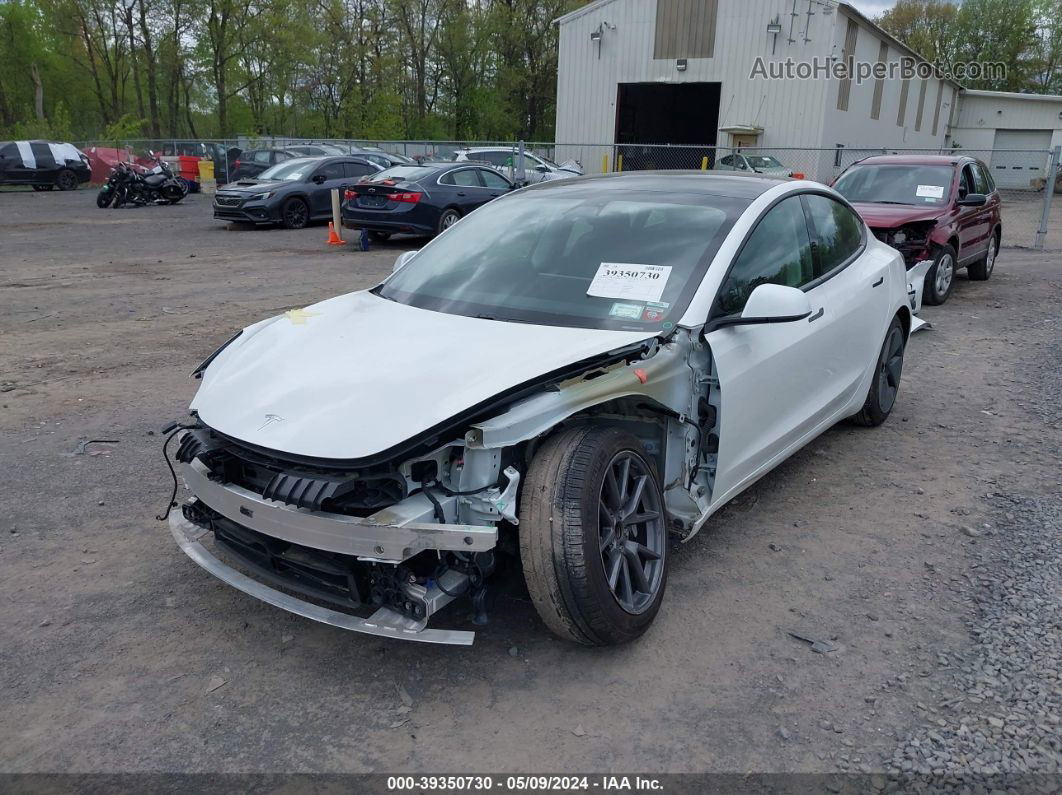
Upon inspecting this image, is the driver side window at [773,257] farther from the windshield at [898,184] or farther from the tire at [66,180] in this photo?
the tire at [66,180]

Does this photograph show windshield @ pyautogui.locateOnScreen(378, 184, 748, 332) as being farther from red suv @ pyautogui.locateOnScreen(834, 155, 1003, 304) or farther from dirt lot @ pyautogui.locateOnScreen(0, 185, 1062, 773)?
red suv @ pyautogui.locateOnScreen(834, 155, 1003, 304)

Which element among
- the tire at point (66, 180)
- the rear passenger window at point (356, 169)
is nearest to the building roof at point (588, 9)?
the rear passenger window at point (356, 169)

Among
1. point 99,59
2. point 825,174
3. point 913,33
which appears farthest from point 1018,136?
point 99,59

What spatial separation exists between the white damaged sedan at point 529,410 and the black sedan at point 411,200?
10.4m

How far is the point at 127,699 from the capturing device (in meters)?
2.81

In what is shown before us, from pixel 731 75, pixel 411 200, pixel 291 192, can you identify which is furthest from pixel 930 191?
pixel 731 75

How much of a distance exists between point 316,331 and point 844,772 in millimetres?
2616

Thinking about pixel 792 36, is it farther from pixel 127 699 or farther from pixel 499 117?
pixel 127 699

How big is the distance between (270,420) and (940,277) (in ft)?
30.2

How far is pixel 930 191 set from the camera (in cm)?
998

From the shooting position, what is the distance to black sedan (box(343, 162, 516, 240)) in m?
14.5

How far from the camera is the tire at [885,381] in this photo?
17.4 feet

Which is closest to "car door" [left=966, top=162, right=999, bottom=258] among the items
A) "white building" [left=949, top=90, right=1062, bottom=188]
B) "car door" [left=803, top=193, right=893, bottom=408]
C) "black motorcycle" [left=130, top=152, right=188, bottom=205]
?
"car door" [left=803, top=193, right=893, bottom=408]

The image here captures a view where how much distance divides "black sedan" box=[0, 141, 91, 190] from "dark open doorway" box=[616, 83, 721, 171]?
19.0m
